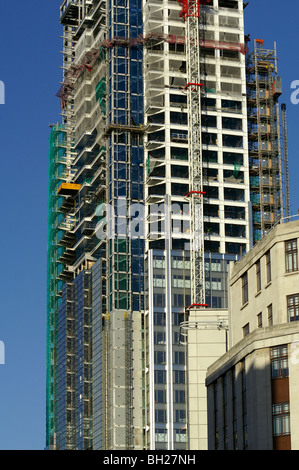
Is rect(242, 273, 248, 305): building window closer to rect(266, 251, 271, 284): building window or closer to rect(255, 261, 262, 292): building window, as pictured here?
rect(255, 261, 262, 292): building window

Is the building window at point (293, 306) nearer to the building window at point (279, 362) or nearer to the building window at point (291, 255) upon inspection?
the building window at point (291, 255)

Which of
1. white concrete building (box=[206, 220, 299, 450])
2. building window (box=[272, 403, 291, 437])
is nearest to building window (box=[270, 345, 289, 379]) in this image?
white concrete building (box=[206, 220, 299, 450])

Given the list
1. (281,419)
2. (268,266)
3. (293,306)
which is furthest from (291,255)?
(281,419)

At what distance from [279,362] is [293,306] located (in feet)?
24.6

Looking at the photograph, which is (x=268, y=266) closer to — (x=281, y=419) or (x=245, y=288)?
(x=245, y=288)

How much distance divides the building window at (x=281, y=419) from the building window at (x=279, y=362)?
7.76 ft

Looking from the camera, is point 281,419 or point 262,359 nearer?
point 281,419

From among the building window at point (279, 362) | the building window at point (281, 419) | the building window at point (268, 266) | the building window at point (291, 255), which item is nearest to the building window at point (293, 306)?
the building window at point (291, 255)

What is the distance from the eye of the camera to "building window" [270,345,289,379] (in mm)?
95250

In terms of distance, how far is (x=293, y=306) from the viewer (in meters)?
102

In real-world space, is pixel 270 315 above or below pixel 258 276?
below
